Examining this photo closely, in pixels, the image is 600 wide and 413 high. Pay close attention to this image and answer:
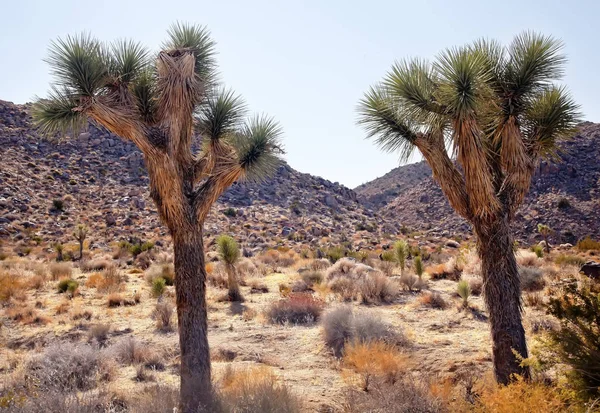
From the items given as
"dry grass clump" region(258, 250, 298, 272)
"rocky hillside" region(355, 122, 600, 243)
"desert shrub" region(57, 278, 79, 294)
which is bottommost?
"desert shrub" region(57, 278, 79, 294)

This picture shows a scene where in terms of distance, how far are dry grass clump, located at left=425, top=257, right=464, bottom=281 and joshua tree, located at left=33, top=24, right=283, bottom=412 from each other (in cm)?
1284

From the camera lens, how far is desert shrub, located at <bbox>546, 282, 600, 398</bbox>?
4.04 m

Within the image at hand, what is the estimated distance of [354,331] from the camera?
9.16 m

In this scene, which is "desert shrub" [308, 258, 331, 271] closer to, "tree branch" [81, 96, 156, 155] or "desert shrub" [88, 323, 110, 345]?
"desert shrub" [88, 323, 110, 345]

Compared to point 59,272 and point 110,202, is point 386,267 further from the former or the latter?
point 110,202

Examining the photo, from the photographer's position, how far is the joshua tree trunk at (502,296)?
606 cm

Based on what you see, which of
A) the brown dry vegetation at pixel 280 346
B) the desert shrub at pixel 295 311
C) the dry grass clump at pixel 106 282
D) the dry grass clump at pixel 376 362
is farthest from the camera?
the dry grass clump at pixel 106 282

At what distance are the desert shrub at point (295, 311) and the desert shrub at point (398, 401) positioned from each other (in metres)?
5.68

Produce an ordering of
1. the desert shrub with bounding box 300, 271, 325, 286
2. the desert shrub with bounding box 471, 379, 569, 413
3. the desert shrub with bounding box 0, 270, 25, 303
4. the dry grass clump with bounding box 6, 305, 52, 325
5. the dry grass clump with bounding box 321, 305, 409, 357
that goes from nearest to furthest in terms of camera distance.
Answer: the desert shrub with bounding box 471, 379, 569, 413
the dry grass clump with bounding box 321, 305, 409, 357
the dry grass clump with bounding box 6, 305, 52, 325
the desert shrub with bounding box 0, 270, 25, 303
the desert shrub with bounding box 300, 271, 325, 286

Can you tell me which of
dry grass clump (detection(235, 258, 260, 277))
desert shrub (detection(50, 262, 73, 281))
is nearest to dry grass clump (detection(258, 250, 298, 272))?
Answer: dry grass clump (detection(235, 258, 260, 277))

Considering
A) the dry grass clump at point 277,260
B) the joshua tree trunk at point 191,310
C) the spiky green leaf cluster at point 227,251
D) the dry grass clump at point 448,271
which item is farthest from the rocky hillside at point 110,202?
the joshua tree trunk at point 191,310

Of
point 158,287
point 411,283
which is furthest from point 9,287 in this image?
point 411,283

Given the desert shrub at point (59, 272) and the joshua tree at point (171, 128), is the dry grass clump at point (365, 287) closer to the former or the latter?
the joshua tree at point (171, 128)

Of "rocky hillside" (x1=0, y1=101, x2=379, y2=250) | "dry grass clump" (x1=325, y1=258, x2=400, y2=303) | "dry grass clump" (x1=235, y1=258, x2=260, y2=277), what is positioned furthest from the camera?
"rocky hillside" (x1=0, y1=101, x2=379, y2=250)
